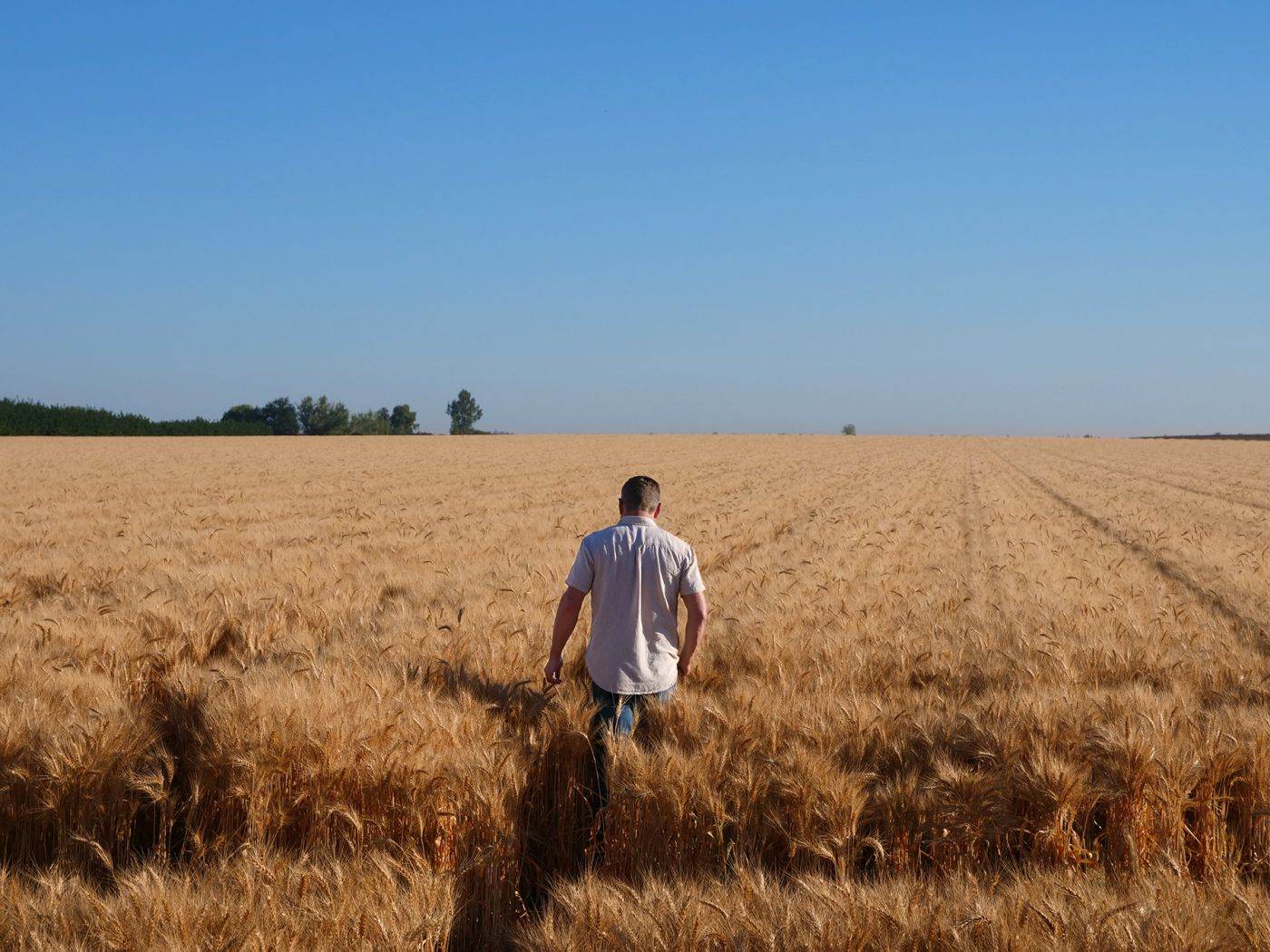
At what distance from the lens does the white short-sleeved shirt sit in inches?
178

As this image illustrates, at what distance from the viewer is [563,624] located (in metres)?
4.59

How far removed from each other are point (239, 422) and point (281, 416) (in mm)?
10603

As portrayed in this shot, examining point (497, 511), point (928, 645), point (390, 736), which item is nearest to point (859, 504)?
point (497, 511)

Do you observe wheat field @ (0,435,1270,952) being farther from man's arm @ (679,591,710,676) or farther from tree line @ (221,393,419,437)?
tree line @ (221,393,419,437)

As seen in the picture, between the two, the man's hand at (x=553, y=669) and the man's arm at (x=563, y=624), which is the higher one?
the man's arm at (x=563, y=624)

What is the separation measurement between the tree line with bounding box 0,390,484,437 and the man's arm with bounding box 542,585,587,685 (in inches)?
3578

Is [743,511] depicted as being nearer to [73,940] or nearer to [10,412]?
[73,940]

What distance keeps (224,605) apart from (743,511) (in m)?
12.3

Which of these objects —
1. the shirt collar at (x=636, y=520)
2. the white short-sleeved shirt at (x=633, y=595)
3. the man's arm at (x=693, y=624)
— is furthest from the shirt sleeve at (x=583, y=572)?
the man's arm at (x=693, y=624)

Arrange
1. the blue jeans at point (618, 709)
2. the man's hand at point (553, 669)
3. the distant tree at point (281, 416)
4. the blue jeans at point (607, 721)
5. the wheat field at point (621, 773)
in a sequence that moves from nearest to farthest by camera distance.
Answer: the wheat field at point (621, 773) → the blue jeans at point (607, 721) → the blue jeans at point (618, 709) → the man's hand at point (553, 669) → the distant tree at point (281, 416)

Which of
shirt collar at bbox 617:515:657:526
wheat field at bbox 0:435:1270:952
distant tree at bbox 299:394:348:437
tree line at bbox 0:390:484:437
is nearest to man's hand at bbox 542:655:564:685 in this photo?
wheat field at bbox 0:435:1270:952

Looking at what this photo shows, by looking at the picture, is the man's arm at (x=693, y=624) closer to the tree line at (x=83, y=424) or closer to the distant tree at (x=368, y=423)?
the tree line at (x=83, y=424)

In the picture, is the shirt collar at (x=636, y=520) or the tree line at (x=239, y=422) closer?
the shirt collar at (x=636, y=520)

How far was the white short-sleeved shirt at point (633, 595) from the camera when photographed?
4.52 m
